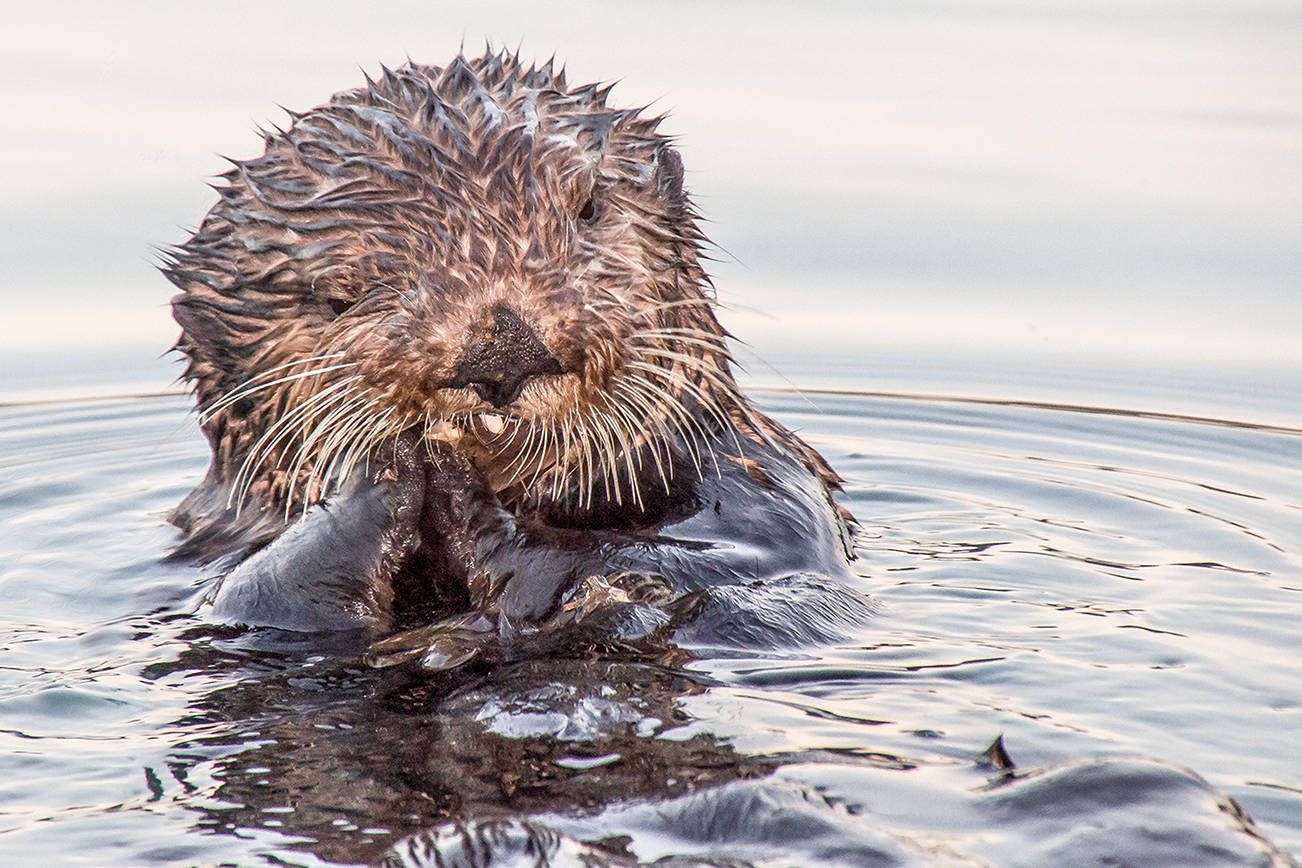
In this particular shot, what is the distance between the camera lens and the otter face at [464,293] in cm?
374

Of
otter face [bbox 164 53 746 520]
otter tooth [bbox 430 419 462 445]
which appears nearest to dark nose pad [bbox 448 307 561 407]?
otter face [bbox 164 53 746 520]

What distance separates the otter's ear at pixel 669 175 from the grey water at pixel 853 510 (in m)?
0.82

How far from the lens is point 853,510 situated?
5.77 metres

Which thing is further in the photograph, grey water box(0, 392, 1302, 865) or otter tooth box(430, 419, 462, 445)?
otter tooth box(430, 419, 462, 445)

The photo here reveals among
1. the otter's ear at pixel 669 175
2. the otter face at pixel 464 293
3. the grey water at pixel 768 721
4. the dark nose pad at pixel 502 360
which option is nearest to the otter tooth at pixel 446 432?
the otter face at pixel 464 293

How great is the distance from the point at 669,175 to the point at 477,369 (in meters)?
1.10

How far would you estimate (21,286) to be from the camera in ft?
26.1

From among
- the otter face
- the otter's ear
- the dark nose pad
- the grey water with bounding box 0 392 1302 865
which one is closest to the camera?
Answer: the grey water with bounding box 0 392 1302 865

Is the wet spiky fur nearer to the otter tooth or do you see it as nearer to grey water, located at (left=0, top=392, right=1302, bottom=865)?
the otter tooth

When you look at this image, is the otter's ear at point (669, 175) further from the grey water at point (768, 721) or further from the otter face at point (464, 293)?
the grey water at point (768, 721)

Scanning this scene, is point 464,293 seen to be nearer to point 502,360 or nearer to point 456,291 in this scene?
point 456,291

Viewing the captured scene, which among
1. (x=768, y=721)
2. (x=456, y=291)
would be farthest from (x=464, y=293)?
(x=768, y=721)

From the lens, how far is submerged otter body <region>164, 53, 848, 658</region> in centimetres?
379

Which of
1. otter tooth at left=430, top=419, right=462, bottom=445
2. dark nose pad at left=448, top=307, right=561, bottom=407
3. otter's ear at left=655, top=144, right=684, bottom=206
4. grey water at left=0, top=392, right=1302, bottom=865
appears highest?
otter's ear at left=655, top=144, right=684, bottom=206
